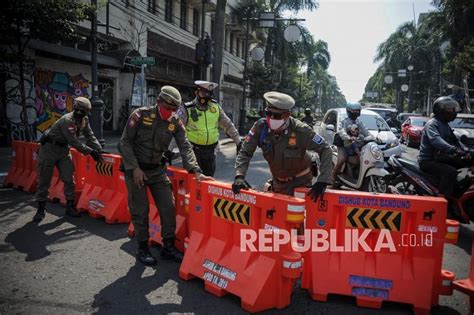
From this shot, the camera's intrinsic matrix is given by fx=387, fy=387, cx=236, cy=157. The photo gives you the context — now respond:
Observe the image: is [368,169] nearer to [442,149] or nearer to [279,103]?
[442,149]

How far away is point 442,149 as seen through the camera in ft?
17.1

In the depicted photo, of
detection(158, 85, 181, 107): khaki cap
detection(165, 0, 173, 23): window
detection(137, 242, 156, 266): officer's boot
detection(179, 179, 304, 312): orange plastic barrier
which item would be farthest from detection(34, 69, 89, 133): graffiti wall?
detection(179, 179, 304, 312): orange plastic barrier

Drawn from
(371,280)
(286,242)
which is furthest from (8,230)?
(371,280)

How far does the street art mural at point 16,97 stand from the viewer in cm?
1223

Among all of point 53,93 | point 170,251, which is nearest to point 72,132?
point 170,251

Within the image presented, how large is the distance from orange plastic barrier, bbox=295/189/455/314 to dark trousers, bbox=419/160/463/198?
2.07 meters

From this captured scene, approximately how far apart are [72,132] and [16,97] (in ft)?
27.2

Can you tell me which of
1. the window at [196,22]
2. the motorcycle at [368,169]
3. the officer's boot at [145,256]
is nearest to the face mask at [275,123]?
the officer's boot at [145,256]

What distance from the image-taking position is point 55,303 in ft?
11.0

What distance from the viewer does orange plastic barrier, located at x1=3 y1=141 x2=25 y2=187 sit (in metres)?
7.88

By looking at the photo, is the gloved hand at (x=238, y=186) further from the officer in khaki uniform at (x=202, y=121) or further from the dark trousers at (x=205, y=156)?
the dark trousers at (x=205, y=156)

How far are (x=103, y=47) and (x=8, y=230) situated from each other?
1321cm

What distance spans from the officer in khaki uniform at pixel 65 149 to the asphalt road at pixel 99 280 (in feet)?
1.77

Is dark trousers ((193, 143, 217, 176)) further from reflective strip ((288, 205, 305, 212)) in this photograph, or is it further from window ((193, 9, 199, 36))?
window ((193, 9, 199, 36))
